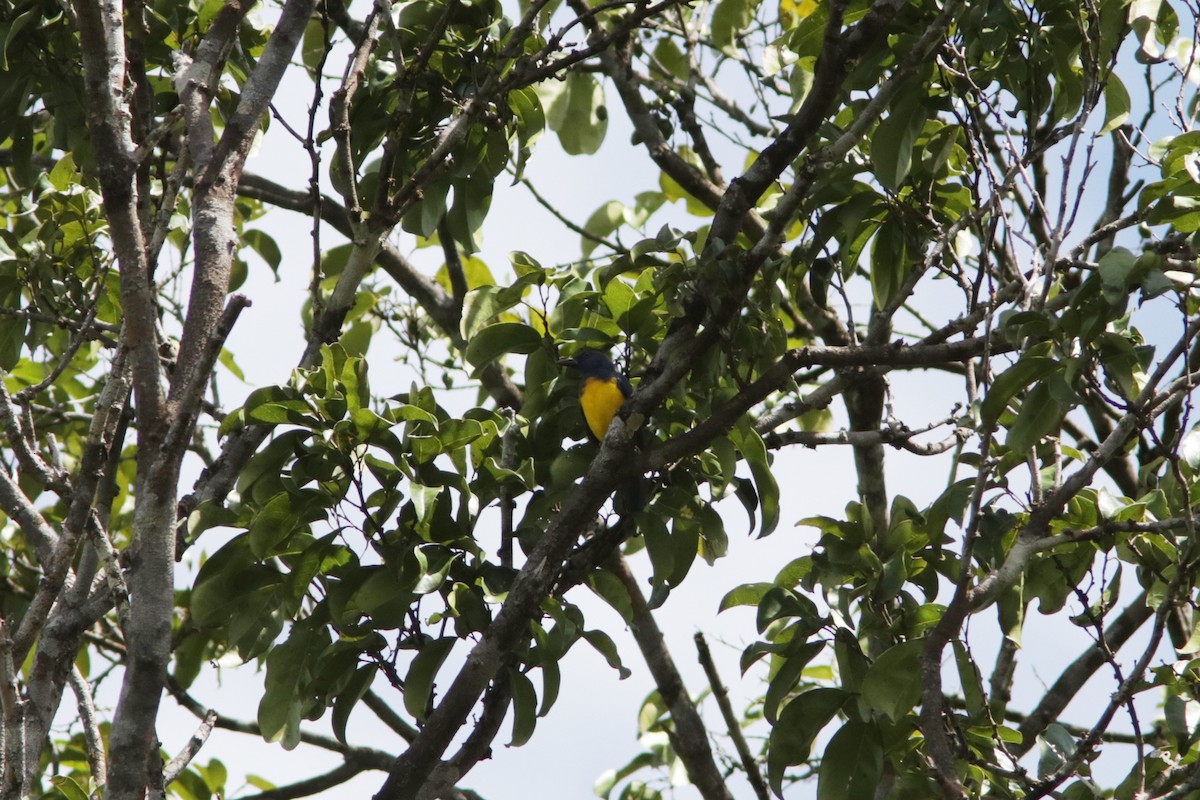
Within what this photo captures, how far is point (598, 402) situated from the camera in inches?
190

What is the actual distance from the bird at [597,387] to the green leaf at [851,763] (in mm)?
1131

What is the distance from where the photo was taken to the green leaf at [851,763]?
135 inches

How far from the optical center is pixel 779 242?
3340 mm

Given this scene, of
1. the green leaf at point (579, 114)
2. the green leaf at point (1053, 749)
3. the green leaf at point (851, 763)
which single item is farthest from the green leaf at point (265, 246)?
the green leaf at point (1053, 749)

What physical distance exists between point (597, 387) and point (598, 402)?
0.20 m

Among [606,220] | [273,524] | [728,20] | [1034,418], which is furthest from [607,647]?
[728,20]

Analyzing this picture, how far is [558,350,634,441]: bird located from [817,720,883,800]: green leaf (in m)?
1.13

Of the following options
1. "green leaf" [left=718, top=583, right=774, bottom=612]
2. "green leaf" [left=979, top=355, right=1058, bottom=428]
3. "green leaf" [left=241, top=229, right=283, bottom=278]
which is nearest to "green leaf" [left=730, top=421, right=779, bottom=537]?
"green leaf" [left=718, top=583, right=774, bottom=612]

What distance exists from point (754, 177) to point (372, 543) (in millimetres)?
1482

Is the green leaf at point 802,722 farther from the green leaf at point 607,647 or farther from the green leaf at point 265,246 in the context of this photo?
the green leaf at point 265,246

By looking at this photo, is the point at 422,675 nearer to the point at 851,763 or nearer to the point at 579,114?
the point at 851,763

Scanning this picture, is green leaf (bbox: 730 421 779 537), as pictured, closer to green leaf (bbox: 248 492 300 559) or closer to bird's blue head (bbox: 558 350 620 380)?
bird's blue head (bbox: 558 350 620 380)

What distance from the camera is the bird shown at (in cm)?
401

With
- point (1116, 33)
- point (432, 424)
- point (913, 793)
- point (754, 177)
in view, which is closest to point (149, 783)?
point (432, 424)
